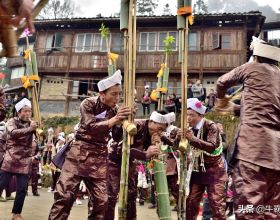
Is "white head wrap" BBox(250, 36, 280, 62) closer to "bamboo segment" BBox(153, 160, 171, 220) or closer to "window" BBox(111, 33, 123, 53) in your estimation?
"bamboo segment" BBox(153, 160, 171, 220)

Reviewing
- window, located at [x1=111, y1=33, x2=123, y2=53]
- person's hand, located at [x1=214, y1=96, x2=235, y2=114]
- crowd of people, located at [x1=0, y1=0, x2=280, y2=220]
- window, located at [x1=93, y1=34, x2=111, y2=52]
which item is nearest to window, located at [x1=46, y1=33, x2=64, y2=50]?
window, located at [x1=93, y1=34, x2=111, y2=52]

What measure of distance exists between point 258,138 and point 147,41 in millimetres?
19808

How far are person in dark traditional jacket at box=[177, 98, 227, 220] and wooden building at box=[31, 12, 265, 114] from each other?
1562 cm

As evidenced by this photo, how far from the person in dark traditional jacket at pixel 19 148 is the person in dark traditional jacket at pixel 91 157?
73.3 inches

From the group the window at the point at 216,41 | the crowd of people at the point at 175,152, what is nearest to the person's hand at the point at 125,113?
the crowd of people at the point at 175,152

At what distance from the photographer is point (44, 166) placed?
16.0m

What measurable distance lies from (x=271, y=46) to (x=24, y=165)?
185 inches

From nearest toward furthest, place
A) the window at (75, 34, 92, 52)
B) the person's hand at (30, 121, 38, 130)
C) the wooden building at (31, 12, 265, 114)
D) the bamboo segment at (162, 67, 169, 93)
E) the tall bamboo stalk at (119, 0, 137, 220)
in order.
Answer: the tall bamboo stalk at (119, 0, 137, 220)
the bamboo segment at (162, 67, 169, 93)
the person's hand at (30, 121, 38, 130)
the wooden building at (31, 12, 265, 114)
the window at (75, 34, 92, 52)

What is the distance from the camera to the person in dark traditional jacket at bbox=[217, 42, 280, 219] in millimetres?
3145

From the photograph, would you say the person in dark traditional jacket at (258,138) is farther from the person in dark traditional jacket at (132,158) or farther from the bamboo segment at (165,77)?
the bamboo segment at (165,77)

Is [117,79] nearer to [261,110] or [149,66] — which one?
[261,110]

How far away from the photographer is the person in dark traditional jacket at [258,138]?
10.3ft

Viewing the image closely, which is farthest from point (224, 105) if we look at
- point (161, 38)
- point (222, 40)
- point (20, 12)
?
point (161, 38)

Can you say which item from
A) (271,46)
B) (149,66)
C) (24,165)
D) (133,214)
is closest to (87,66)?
→ (149,66)
